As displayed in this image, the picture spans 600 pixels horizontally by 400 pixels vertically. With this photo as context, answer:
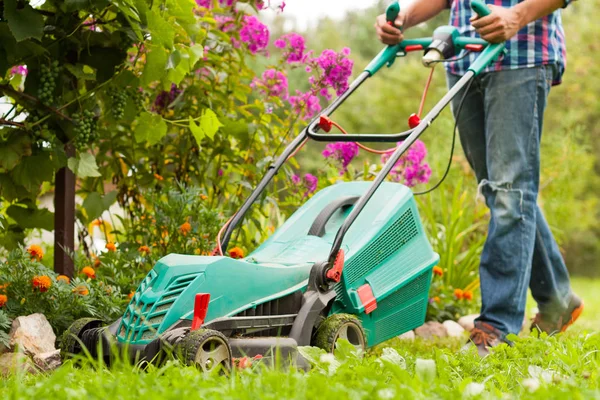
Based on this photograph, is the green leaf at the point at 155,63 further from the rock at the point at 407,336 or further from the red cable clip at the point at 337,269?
the rock at the point at 407,336

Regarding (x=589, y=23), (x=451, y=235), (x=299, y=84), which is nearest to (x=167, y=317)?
(x=451, y=235)

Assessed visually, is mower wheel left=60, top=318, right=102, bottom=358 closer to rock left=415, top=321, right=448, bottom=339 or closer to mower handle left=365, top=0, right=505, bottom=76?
mower handle left=365, top=0, right=505, bottom=76

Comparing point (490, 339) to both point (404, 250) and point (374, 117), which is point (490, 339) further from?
point (374, 117)

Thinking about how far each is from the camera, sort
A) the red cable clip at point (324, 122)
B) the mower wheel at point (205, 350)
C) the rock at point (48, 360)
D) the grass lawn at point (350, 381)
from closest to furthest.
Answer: the grass lawn at point (350, 381)
the mower wheel at point (205, 350)
the rock at point (48, 360)
the red cable clip at point (324, 122)

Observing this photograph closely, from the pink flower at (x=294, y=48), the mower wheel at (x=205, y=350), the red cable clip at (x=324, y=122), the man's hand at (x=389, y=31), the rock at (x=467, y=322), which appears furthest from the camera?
the rock at (x=467, y=322)

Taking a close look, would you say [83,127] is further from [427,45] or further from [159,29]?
[427,45]

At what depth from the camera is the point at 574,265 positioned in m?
20.1

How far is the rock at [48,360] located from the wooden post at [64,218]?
2.72ft

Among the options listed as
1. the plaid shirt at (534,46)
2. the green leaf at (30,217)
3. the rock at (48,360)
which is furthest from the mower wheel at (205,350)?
the plaid shirt at (534,46)

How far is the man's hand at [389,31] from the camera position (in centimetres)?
297

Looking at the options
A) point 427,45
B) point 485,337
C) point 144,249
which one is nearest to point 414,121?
point 427,45

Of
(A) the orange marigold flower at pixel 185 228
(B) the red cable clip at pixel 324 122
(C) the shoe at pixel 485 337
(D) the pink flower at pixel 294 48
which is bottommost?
(C) the shoe at pixel 485 337

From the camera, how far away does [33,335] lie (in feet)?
7.19

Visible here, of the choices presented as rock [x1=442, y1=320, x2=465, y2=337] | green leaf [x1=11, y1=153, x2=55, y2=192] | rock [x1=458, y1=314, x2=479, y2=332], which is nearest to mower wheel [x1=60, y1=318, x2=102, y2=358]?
green leaf [x1=11, y1=153, x2=55, y2=192]
